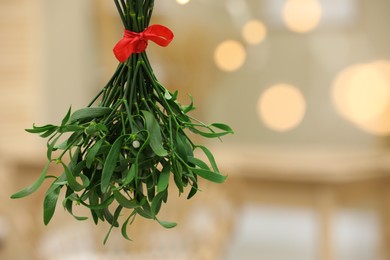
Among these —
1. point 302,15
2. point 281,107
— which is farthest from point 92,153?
point 302,15

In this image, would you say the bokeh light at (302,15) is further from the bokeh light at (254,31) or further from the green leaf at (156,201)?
the green leaf at (156,201)

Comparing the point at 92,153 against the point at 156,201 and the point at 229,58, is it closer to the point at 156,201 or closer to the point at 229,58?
the point at 156,201

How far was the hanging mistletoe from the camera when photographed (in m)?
0.65

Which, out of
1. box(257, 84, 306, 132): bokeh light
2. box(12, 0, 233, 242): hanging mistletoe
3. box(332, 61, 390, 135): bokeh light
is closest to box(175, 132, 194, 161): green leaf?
box(12, 0, 233, 242): hanging mistletoe

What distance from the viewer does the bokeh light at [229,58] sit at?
19.9ft

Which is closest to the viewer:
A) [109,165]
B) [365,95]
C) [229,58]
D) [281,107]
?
[109,165]

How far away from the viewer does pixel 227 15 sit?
6.00 metres

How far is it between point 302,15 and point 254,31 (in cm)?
40

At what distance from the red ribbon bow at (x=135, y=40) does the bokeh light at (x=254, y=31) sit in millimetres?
5519

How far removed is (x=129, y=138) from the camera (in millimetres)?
661

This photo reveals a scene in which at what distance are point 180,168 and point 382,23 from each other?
17.8ft

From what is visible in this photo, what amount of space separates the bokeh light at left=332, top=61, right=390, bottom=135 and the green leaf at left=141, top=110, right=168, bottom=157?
531 centimetres

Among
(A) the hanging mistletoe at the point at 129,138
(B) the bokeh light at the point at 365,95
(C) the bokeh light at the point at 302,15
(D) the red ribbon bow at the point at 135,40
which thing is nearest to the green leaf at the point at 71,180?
(A) the hanging mistletoe at the point at 129,138

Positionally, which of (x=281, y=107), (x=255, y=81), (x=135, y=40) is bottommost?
(x=281, y=107)
